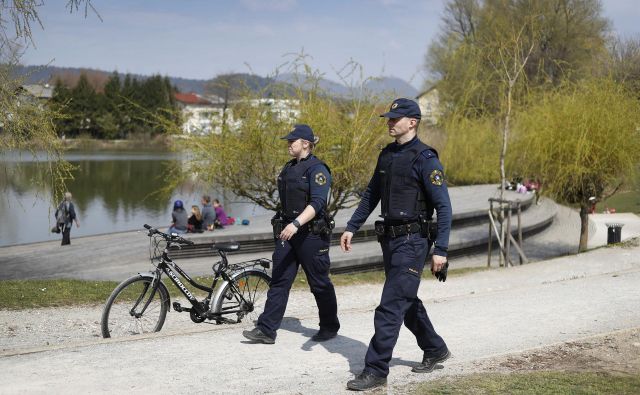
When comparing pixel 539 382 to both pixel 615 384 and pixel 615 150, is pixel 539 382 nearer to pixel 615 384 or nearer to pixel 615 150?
pixel 615 384

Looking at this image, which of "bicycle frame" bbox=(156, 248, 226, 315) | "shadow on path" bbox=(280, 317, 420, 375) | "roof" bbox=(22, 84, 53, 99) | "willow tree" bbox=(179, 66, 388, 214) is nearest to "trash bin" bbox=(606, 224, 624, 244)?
"willow tree" bbox=(179, 66, 388, 214)

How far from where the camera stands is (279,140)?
48.8 ft

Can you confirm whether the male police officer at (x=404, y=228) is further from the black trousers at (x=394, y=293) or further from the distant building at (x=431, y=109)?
the distant building at (x=431, y=109)

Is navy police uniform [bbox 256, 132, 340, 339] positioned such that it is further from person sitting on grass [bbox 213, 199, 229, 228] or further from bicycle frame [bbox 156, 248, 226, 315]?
person sitting on grass [bbox 213, 199, 229, 228]

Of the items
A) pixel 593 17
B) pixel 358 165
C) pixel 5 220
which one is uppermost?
pixel 593 17

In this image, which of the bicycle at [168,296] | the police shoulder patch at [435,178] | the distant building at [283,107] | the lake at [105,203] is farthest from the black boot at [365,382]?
the distant building at [283,107]

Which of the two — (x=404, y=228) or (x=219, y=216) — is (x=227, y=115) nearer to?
(x=219, y=216)

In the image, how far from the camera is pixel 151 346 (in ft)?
21.4

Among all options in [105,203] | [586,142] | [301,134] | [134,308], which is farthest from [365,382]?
[105,203]

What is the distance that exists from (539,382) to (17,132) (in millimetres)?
7061

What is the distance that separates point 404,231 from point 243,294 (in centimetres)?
274

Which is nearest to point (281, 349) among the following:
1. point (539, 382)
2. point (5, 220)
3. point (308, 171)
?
point (308, 171)

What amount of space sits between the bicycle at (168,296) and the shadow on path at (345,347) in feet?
1.64

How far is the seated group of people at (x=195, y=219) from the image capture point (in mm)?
19828
